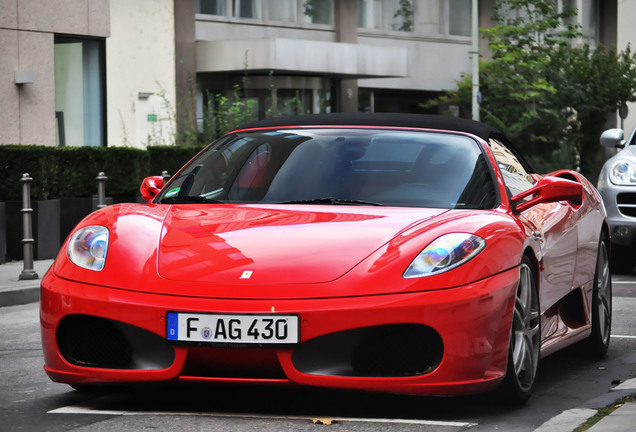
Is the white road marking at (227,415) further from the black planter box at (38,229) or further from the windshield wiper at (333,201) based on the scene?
the black planter box at (38,229)

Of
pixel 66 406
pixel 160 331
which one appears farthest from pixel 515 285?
pixel 66 406

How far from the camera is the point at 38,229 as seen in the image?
15297 mm

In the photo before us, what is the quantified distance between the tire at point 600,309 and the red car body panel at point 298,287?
1.64 m

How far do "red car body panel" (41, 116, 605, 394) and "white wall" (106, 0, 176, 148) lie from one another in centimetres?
2137

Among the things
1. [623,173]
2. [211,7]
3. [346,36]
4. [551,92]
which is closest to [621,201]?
[623,173]

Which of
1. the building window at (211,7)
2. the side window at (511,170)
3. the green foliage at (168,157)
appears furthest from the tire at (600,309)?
the building window at (211,7)

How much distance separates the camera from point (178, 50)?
30188 millimetres

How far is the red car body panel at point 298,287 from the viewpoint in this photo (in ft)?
17.0

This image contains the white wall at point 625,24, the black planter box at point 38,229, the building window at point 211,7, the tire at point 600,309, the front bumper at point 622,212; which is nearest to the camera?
the tire at point 600,309

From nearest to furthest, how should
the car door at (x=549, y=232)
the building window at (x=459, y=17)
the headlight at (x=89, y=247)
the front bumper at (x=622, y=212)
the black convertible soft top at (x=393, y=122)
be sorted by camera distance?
1. the headlight at (x=89, y=247)
2. the car door at (x=549, y=232)
3. the black convertible soft top at (x=393, y=122)
4. the front bumper at (x=622, y=212)
5. the building window at (x=459, y=17)

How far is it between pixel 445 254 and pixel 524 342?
0.66 m

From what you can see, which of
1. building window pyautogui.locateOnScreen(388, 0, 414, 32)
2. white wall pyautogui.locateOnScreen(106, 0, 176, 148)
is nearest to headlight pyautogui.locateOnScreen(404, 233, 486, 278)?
white wall pyautogui.locateOnScreen(106, 0, 176, 148)

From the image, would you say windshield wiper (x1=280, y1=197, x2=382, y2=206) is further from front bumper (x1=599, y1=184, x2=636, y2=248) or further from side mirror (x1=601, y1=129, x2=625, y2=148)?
side mirror (x1=601, y1=129, x2=625, y2=148)

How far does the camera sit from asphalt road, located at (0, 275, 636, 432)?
5.27 meters
